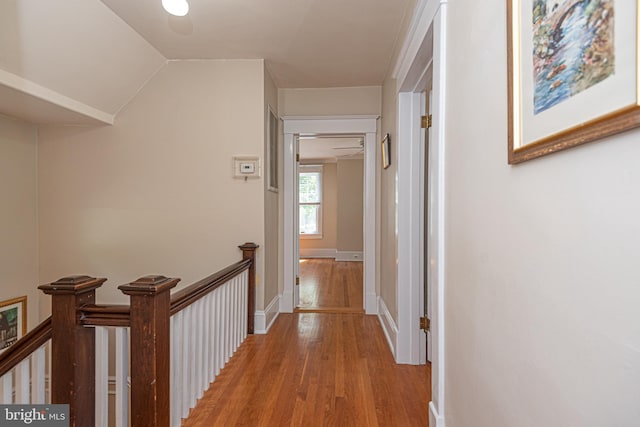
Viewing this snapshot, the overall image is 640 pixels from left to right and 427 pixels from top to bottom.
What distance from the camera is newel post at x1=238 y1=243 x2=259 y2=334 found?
123 inches

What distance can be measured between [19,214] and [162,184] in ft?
4.16

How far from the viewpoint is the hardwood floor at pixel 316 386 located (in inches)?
75.4

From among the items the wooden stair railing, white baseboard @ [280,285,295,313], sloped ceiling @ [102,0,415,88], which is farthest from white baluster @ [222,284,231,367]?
sloped ceiling @ [102,0,415,88]

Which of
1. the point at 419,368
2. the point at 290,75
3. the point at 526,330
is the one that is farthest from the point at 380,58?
the point at 526,330

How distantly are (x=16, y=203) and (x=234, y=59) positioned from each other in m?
2.34

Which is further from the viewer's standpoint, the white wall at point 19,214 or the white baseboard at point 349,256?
the white baseboard at point 349,256

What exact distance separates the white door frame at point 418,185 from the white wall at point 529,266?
10 cm

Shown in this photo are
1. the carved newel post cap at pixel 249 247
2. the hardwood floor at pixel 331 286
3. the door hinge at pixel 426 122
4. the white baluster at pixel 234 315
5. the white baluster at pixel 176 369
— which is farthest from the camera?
the hardwood floor at pixel 331 286

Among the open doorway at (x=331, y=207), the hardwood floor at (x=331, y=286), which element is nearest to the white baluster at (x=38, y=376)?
the hardwood floor at (x=331, y=286)

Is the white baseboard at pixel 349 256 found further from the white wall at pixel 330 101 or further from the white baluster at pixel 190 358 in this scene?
the white baluster at pixel 190 358

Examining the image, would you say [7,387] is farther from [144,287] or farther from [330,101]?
[330,101]

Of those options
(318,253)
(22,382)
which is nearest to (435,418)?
(22,382)

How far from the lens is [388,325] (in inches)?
122

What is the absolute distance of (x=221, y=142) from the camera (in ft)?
10.6
